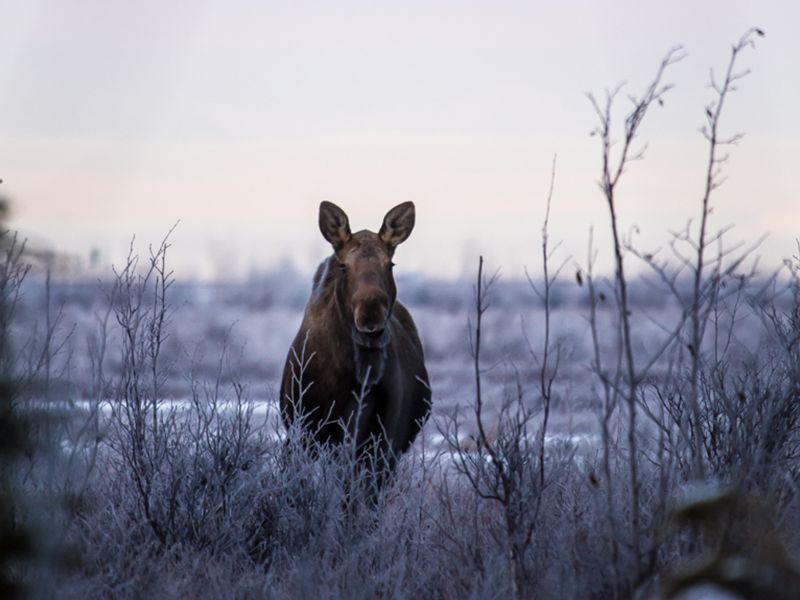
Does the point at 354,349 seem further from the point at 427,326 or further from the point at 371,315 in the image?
the point at 427,326

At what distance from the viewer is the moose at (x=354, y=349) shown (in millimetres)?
8164

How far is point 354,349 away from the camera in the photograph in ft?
27.7

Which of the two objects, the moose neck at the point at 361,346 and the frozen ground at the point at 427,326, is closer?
the moose neck at the point at 361,346

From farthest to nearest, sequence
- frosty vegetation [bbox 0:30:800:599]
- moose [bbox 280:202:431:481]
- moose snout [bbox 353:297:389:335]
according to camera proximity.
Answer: moose [bbox 280:202:431:481] → moose snout [bbox 353:297:389:335] → frosty vegetation [bbox 0:30:800:599]

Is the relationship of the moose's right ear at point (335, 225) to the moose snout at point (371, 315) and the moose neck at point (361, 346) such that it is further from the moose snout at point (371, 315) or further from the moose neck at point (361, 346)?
the moose snout at point (371, 315)

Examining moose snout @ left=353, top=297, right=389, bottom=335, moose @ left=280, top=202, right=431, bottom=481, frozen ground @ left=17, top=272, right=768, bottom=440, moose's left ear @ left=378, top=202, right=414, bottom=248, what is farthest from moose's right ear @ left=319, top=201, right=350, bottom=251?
frozen ground @ left=17, top=272, right=768, bottom=440

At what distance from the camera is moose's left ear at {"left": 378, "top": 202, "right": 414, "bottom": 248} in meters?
8.86

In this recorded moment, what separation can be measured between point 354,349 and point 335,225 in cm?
92

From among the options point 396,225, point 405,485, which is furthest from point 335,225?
point 405,485

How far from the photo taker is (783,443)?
7.34 meters

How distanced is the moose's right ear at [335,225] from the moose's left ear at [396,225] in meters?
0.27

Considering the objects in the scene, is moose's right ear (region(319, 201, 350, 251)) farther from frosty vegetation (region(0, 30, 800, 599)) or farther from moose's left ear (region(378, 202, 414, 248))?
frosty vegetation (region(0, 30, 800, 599))

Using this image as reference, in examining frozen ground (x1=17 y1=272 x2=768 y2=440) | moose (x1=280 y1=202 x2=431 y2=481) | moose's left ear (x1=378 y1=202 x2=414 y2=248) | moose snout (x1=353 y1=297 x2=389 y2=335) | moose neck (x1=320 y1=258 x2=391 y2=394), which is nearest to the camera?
moose snout (x1=353 y1=297 x2=389 y2=335)

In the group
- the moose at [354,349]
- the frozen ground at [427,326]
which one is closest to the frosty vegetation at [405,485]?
the moose at [354,349]
